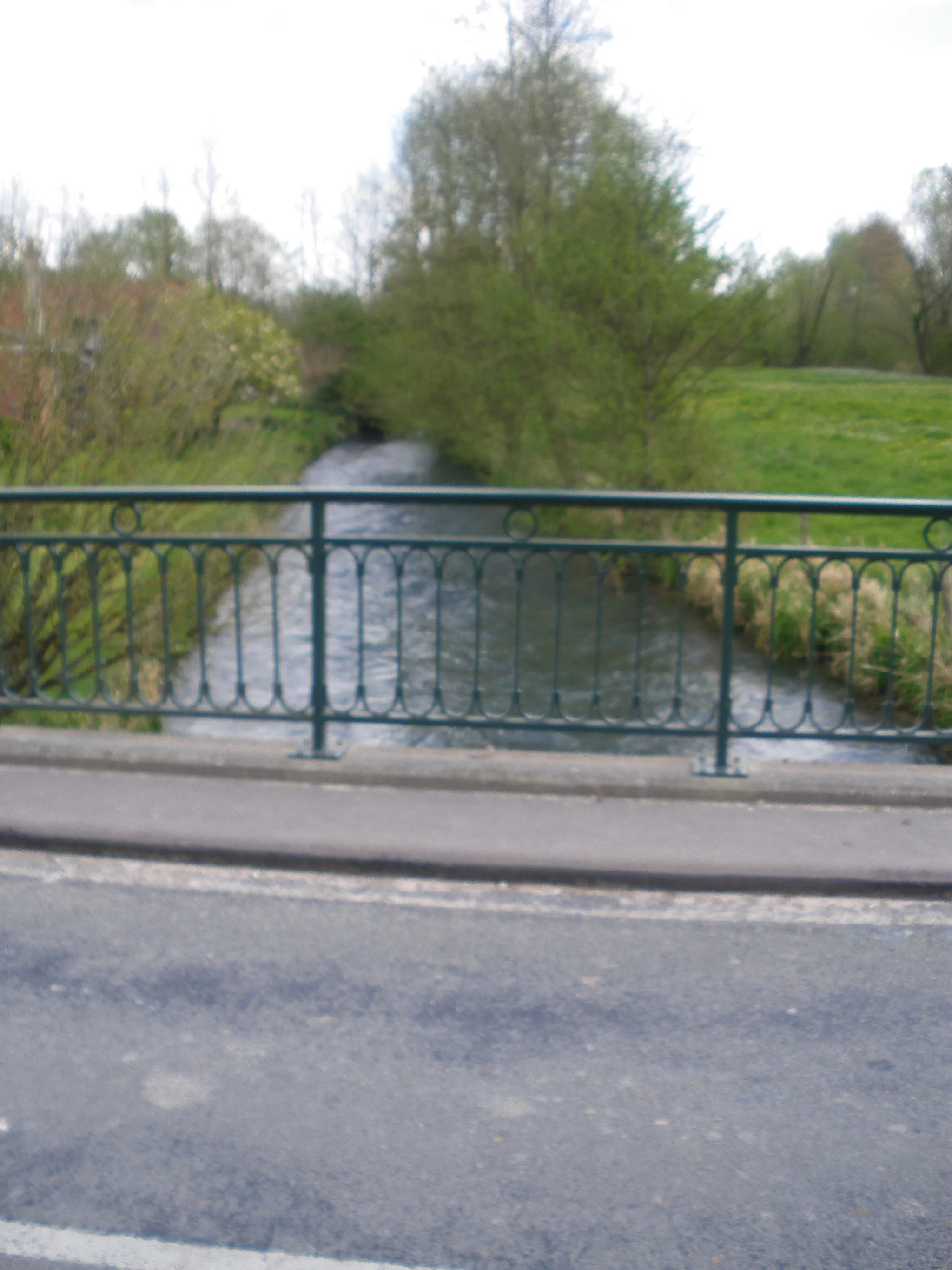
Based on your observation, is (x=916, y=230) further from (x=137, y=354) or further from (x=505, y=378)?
(x=505, y=378)

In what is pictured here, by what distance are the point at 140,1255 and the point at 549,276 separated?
68.7 feet

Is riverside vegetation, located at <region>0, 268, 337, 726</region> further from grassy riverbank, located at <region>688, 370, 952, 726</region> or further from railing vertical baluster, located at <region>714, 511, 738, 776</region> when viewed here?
grassy riverbank, located at <region>688, 370, 952, 726</region>

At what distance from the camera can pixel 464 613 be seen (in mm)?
19016

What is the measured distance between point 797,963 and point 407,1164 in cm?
158

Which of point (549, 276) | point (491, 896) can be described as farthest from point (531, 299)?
point (491, 896)

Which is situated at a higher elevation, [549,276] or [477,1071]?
[549,276]

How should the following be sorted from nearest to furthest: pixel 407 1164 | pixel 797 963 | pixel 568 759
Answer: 1. pixel 407 1164
2. pixel 797 963
3. pixel 568 759

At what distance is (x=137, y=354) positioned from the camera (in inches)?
401

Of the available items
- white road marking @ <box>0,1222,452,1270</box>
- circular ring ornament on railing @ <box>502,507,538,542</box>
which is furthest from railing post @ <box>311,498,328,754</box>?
white road marking @ <box>0,1222,452,1270</box>

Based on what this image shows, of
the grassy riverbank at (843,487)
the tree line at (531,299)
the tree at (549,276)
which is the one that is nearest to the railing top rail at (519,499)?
the grassy riverbank at (843,487)

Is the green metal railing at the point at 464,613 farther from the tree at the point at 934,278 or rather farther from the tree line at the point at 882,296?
the tree line at the point at 882,296

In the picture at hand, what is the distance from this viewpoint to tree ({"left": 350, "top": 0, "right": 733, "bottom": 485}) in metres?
20.9

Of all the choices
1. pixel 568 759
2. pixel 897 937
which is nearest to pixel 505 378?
pixel 568 759

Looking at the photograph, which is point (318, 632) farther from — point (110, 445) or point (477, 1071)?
point (110, 445)
